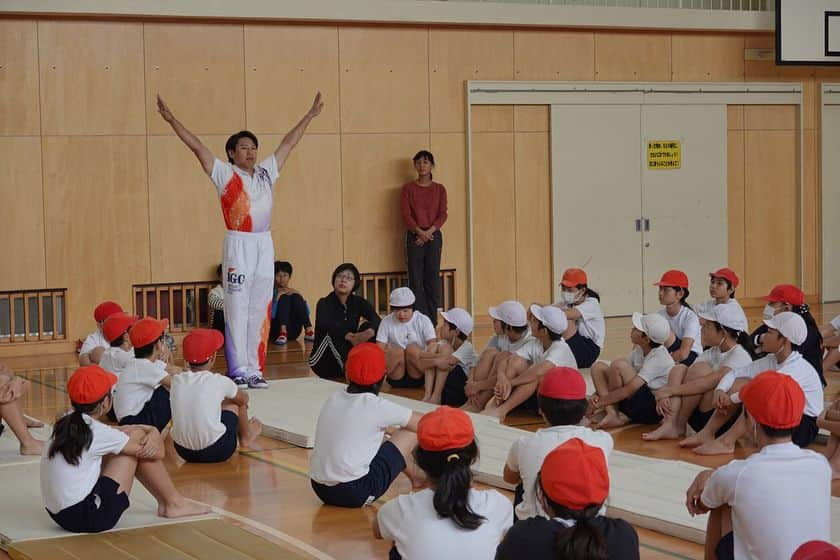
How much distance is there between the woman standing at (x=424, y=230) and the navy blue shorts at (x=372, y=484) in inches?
278

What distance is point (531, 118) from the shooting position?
13.9 meters

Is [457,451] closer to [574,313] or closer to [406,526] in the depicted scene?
[406,526]

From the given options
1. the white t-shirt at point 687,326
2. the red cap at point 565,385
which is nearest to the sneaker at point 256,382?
the white t-shirt at point 687,326

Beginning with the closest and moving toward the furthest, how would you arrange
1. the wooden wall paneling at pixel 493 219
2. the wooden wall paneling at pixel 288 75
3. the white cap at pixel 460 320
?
the white cap at pixel 460 320 < the wooden wall paneling at pixel 288 75 < the wooden wall paneling at pixel 493 219

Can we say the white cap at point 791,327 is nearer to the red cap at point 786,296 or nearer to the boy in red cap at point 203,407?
the red cap at point 786,296

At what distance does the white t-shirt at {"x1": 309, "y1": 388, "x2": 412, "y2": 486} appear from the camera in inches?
225

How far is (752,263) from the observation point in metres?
15.0

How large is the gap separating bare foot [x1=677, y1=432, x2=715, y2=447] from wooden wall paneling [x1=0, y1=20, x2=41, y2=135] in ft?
24.2

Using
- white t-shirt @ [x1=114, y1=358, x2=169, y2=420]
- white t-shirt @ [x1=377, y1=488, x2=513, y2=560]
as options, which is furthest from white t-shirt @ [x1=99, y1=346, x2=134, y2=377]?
white t-shirt @ [x1=377, y1=488, x2=513, y2=560]

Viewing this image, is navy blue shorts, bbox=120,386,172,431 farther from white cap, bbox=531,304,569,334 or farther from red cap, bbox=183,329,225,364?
white cap, bbox=531,304,569,334

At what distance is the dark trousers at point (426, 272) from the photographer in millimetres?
13023

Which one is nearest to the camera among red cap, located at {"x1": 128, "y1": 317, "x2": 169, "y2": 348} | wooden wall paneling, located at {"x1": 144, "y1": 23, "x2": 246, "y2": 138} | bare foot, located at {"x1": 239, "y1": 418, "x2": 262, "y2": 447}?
red cap, located at {"x1": 128, "y1": 317, "x2": 169, "y2": 348}

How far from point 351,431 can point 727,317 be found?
2.79 m

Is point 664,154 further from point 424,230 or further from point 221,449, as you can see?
point 221,449
